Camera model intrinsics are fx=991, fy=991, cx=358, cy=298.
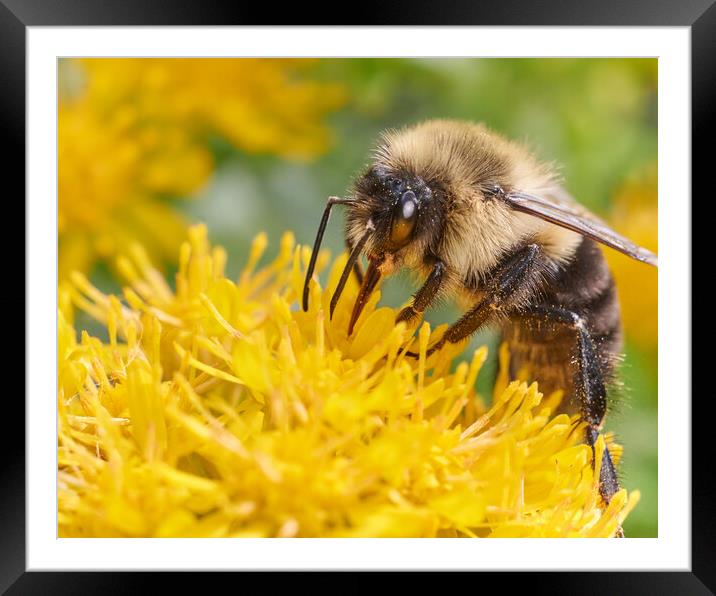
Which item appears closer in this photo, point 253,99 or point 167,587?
point 167,587

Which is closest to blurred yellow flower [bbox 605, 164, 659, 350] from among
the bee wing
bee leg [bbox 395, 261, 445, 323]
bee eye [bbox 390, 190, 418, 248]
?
the bee wing

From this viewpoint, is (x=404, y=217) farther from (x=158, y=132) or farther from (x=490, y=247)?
(x=158, y=132)

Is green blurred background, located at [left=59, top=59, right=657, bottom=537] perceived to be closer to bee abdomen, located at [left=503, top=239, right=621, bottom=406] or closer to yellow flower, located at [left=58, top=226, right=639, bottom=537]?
bee abdomen, located at [left=503, top=239, right=621, bottom=406]

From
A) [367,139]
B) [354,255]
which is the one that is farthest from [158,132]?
[354,255]

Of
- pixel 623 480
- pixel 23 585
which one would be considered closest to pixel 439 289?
pixel 623 480

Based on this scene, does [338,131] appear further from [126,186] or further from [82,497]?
[82,497]

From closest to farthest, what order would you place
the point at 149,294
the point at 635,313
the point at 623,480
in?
the point at 623,480, the point at 149,294, the point at 635,313
